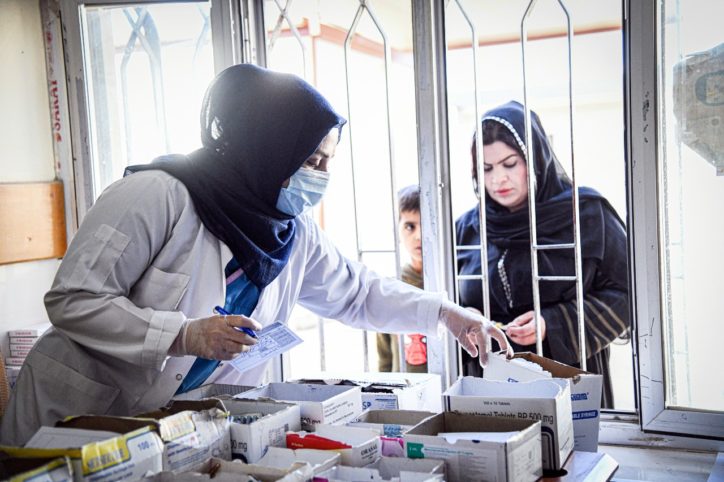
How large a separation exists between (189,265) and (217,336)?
0.94ft

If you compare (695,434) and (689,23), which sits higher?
(689,23)

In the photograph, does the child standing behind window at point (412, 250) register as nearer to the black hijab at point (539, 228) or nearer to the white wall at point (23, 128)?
the black hijab at point (539, 228)

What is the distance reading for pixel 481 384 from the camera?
168cm

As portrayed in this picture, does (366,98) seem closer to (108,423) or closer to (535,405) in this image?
(535,405)

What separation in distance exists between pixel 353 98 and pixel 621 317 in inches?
47.2

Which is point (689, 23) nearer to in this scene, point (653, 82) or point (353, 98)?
point (653, 82)

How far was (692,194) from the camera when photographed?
219cm

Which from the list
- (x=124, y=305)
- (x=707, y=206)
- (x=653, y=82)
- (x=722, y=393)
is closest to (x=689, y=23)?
(x=653, y=82)

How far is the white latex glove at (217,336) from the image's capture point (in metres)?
1.56

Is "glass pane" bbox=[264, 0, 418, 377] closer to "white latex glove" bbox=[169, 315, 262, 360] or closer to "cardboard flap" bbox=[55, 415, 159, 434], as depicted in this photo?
"white latex glove" bbox=[169, 315, 262, 360]

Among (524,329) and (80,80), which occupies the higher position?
(80,80)

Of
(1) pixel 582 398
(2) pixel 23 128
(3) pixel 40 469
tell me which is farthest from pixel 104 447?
(2) pixel 23 128

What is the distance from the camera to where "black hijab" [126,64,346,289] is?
1846 millimetres

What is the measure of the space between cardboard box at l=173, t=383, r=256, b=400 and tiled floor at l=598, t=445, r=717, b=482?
1.05m
